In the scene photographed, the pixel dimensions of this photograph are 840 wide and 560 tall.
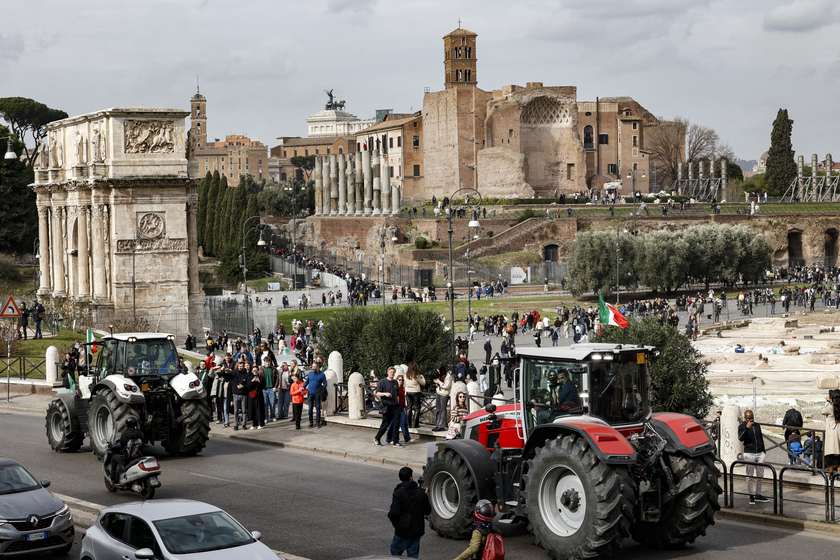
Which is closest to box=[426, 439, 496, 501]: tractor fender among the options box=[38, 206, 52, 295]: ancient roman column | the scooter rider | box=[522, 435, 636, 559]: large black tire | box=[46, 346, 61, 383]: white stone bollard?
box=[522, 435, 636, 559]: large black tire

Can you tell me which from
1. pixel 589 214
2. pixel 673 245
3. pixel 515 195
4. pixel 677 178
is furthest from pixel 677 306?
pixel 677 178

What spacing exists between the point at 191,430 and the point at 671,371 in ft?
32.7

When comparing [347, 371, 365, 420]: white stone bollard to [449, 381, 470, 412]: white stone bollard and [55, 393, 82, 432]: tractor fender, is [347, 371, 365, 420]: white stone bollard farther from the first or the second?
[55, 393, 82, 432]: tractor fender

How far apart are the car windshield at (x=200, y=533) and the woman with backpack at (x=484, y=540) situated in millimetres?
2061

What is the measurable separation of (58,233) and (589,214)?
46509 millimetres

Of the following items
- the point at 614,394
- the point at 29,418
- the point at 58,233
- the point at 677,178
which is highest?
the point at 677,178

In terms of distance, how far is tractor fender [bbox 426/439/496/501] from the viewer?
38.1ft

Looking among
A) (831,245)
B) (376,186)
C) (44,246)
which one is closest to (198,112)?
(376,186)

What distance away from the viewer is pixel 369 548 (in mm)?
11602

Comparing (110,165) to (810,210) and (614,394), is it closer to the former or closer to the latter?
(614,394)

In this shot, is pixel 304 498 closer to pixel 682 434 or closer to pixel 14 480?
pixel 14 480

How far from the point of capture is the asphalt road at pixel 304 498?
11.5m

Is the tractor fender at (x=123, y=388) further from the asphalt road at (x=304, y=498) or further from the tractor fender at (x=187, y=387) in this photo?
the asphalt road at (x=304, y=498)

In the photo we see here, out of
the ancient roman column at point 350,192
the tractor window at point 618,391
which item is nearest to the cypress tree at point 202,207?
the ancient roman column at point 350,192
